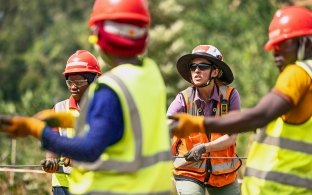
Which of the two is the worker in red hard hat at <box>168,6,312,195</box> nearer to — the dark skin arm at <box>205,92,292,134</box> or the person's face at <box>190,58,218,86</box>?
the dark skin arm at <box>205,92,292,134</box>

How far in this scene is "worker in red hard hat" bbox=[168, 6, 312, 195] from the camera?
5059 millimetres

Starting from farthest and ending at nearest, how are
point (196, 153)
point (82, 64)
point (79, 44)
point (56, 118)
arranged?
point (79, 44)
point (82, 64)
point (196, 153)
point (56, 118)

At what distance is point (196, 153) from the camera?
7.88 meters

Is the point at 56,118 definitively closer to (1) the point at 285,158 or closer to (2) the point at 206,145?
(1) the point at 285,158

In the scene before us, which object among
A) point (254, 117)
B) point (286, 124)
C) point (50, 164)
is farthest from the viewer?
point (50, 164)

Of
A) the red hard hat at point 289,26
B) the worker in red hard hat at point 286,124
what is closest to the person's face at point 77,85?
the worker in red hard hat at point 286,124

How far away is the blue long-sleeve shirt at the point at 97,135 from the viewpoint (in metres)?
4.66

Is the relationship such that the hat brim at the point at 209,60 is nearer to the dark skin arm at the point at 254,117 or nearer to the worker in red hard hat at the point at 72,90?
the worker in red hard hat at the point at 72,90

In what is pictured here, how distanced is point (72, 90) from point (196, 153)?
1.20 metres

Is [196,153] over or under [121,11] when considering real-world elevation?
under

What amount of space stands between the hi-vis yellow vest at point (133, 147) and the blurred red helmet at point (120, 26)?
110 mm

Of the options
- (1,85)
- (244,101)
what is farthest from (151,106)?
(1,85)

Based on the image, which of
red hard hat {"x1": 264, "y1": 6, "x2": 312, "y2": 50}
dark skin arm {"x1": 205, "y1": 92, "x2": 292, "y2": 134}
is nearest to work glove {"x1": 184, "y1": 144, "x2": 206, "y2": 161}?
red hard hat {"x1": 264, "y1": 6, "x2": 312, "y2": 50}

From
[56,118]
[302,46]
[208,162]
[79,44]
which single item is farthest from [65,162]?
[79,44]
